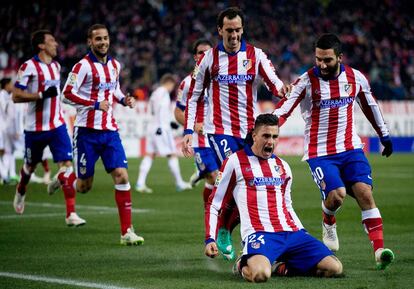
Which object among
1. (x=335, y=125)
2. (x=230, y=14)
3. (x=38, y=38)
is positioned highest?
(x=38, y=38)

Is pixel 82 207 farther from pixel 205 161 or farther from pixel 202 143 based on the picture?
pixel 205 161

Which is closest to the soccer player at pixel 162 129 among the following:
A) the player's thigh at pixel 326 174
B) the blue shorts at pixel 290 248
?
the player's thigh at pixel 326 174

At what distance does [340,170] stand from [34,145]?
5.70 metres

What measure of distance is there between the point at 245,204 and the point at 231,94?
188cm

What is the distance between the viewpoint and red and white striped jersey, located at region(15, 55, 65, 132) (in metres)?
13.2

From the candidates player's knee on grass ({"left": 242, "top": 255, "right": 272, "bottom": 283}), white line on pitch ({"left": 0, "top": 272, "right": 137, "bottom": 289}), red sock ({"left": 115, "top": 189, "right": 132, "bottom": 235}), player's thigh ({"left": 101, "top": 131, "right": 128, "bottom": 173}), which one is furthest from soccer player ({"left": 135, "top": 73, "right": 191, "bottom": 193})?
player's knee on grass ({"left": 242, "top": 255, "right": 272, "bottom": 283})

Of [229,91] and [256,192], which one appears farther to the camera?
[229,91]

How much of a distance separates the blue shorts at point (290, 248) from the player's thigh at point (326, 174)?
3.79 ft

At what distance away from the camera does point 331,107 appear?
9.33 metres

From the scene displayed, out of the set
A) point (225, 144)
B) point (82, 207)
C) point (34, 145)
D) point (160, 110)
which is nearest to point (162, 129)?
point (160, 110)

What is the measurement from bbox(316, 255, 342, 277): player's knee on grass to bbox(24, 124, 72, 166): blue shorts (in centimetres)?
600

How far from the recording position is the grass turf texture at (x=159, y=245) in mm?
8039

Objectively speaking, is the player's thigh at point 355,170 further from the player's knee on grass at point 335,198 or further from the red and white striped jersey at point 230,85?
the red and white striped jersey at point 230,85

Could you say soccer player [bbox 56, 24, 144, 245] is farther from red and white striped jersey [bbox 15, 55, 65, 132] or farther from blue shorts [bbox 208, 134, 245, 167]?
red and white striped jersey [bbox 15, 55, 65, 132]
